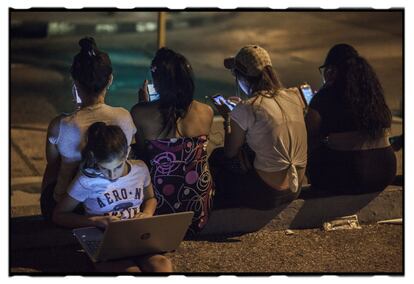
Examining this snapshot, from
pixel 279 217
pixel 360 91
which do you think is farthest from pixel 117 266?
pixel 360 91

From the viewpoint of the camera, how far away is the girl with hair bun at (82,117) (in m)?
4.36

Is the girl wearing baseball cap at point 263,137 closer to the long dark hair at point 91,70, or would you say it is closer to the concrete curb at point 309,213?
the concrete curb at point 309,213

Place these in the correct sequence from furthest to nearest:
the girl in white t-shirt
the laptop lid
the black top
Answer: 1. the black top
2. the girl in white t-shirt
3. the laptop lid

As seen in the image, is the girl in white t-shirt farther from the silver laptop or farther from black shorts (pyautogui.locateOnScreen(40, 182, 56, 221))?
black shorts (pyautogui.locateOnScreen(40, 182, 56, 221))

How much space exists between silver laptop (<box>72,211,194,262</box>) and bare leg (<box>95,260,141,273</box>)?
0.03 meters

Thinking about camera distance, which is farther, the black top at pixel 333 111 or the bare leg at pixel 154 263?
the black top at pixel 333 111

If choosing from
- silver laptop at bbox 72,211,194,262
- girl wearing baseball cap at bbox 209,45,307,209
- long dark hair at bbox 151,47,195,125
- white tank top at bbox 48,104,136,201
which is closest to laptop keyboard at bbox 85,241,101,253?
silver laptop at bbox 72,211,194,262

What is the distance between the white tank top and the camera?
435 cm

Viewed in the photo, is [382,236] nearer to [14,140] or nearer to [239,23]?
[14,140]

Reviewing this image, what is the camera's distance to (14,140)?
727cm

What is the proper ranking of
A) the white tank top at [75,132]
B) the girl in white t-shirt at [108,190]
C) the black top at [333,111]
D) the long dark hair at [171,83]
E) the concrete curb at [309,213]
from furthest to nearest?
the black top at [333,111] < the concrete curb at [309,213] < the long dark hair at [171,83] < the white tank top at [75,132] < the girl in white t-shirt at [108,190]

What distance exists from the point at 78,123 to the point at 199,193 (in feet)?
2.86

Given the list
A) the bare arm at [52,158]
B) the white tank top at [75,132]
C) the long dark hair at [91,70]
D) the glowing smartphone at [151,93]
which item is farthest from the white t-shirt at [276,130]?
the bare arm at [52,158]

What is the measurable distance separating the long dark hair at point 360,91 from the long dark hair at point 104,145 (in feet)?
5.35
